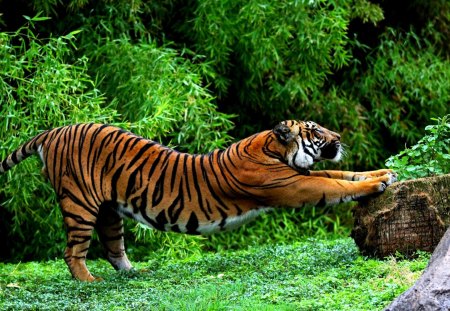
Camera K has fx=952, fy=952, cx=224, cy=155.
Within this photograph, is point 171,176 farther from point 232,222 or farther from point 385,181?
point 385,181

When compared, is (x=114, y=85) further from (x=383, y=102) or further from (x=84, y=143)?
(x=383, y=102)

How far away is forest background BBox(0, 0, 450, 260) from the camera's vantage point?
27.4 ft

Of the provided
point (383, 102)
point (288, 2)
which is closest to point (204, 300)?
point (288, 2)

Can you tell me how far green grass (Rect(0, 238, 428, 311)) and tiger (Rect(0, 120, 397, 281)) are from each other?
34 cm

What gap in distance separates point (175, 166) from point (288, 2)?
11.6ft

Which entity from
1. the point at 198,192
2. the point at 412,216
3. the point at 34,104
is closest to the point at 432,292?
the point at 412,216

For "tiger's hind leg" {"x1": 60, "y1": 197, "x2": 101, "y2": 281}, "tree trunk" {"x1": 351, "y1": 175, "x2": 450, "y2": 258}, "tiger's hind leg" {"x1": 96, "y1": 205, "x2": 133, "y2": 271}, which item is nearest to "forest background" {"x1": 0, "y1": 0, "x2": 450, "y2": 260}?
"tiger's hind leg" {"x1": 96, "y1": 205, "x2": 133, "y2": 271}

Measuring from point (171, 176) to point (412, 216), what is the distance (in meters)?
1.75

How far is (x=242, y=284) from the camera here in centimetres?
566

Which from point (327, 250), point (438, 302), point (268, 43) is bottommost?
point (327, 250)

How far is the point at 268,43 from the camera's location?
9.55m

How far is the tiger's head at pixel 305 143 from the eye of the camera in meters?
6.47

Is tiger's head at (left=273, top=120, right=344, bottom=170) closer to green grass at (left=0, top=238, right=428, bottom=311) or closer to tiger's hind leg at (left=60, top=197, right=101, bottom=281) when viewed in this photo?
green grass at (left=0, top=238, right=428, bottom=311)

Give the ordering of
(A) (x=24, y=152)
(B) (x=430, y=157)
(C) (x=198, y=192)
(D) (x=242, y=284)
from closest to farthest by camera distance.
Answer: (D) (x=242, y=284) → (B) (x=430, y=157) → (C) (x=198, y=192) → (A) (x=24, y=152)
